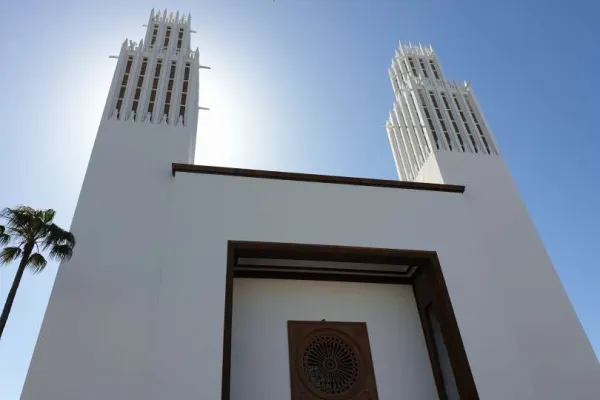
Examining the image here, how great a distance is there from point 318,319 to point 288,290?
94 centimetres

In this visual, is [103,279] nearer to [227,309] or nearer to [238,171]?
[227,309]

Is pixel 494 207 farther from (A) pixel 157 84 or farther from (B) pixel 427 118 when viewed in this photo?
(A) pixel 157 84

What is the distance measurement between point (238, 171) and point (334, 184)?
7.54 ft

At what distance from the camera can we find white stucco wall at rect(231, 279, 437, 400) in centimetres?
956

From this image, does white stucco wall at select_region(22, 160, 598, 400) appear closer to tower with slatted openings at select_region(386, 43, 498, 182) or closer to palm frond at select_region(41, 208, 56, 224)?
palm frond at select_region(41, 208, 56, 224)

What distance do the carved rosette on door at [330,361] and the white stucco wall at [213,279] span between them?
192 cm

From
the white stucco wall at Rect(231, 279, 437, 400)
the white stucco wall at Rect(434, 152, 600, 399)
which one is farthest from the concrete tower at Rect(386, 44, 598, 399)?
the white stucco wall at Rect(231, 279, 437, 400)

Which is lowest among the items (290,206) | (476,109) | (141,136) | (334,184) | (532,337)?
(532,337)

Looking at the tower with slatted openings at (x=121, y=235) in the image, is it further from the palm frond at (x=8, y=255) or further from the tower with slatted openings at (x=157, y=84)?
the palm frond at (x=8, y=255)

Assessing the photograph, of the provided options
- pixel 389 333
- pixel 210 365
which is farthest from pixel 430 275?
pixel 210 365

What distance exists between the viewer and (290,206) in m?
10.8

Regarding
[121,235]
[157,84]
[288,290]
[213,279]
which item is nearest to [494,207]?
[288,290]

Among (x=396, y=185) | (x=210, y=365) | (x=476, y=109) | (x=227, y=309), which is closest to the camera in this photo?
(x=210, y=365)

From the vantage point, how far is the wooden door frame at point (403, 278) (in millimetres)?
9289
